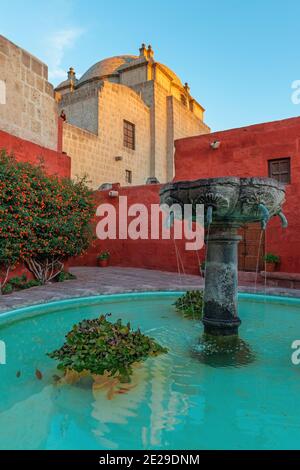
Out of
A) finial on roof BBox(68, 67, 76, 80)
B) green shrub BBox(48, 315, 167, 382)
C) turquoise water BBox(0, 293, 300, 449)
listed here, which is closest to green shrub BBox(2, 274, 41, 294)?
turquoise water BBox(0, 293, 300, 449)

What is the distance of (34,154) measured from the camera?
8203 millimetres

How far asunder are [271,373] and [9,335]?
308cm

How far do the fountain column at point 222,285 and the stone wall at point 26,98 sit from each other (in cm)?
678

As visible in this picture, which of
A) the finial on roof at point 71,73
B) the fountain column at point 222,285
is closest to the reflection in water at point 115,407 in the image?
the fountain column at point 222,285

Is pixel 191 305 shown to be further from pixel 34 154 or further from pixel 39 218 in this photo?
pixel 34 154

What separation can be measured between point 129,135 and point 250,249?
12.5 metres

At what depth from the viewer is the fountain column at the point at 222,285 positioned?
349cm

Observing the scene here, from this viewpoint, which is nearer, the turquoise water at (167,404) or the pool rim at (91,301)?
the turquoise water at (167,404)

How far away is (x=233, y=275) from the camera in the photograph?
353 centimetres

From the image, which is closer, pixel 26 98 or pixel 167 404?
pixel 167 404

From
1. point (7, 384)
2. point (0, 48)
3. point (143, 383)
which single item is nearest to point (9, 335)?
point (7, 384)

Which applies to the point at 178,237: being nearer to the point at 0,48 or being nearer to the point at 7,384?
the point at 0,48

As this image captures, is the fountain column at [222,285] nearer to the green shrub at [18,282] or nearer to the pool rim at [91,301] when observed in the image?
the pool rim at [91,301]

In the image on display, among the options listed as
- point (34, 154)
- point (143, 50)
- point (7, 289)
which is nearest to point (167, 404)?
point (7, 289)
